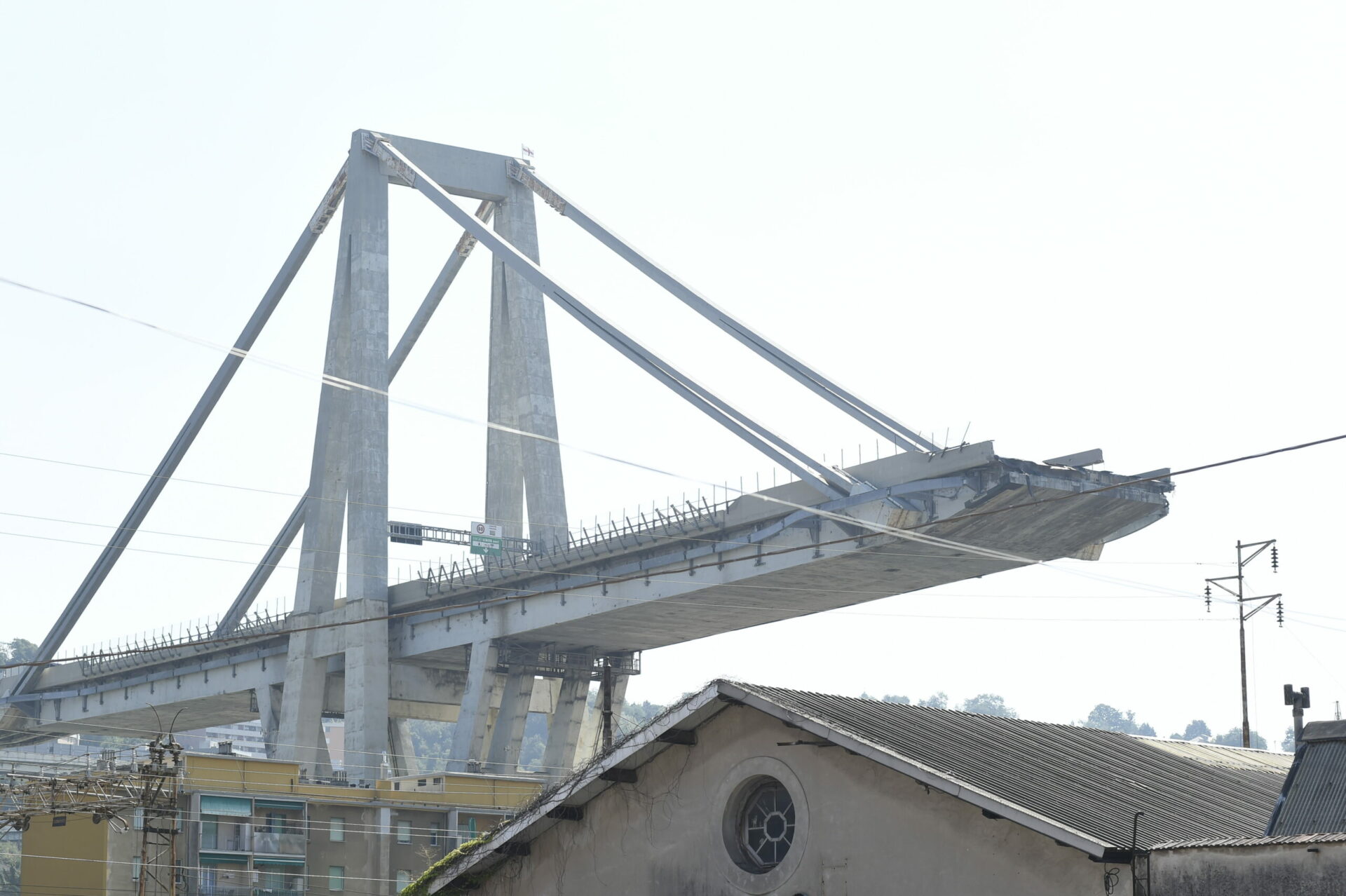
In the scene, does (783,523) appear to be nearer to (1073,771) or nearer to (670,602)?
(670,602)

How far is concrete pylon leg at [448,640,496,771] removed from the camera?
80.1m

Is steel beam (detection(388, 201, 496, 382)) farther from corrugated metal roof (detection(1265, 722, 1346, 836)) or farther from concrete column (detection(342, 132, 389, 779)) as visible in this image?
corrugated metal roof (detection(1265, 722, 1346, 836))

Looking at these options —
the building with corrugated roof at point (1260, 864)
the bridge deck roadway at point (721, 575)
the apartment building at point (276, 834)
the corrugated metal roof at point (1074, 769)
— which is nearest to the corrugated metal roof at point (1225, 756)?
the corrugated metal roof at point (1074, 769)

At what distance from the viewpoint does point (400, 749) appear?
8881 cm

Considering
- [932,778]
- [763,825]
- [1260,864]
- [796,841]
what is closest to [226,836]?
[763,825]

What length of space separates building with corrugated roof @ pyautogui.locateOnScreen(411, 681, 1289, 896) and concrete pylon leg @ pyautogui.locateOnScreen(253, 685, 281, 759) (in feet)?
221

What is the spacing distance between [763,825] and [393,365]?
8424 cm

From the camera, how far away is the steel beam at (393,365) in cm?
9588

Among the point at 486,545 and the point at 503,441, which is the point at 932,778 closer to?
the point at 486,545

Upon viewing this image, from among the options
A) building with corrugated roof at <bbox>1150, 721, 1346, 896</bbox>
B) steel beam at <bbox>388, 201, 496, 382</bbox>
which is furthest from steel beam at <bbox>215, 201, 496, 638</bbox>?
building with corrugated roof at <bbox>1150, 721, 1346, 896</bbox>

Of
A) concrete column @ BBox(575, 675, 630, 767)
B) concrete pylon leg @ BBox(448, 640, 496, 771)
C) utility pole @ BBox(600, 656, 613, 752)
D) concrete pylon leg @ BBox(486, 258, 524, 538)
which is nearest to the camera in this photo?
utility pole @ BBox(600, 656, 613, 752)

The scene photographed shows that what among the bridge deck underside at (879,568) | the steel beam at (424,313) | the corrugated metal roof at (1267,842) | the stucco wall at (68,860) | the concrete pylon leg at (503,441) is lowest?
the stucco wall at (68,860)

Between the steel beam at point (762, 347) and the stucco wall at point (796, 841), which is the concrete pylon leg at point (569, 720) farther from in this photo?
the stucco wall at point (796, 841)

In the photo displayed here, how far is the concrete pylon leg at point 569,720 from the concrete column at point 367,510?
27.2 ft
